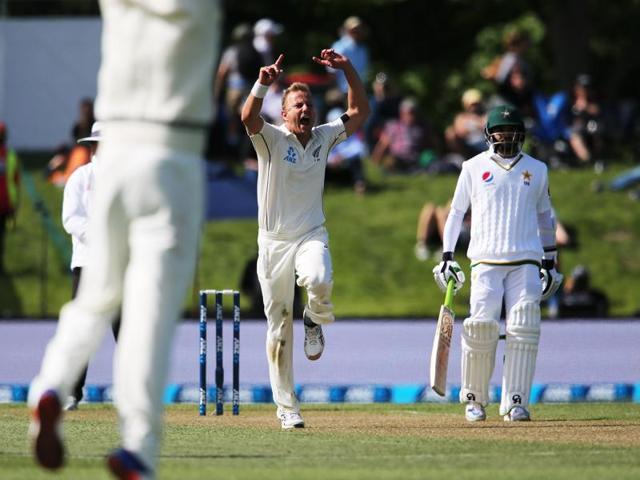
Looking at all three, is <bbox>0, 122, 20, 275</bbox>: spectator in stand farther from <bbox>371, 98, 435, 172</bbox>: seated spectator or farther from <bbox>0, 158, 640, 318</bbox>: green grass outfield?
<bbox>371, 98, 435, 172</bbox>: seated spectator

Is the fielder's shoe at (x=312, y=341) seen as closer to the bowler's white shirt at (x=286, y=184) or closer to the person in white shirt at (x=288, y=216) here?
the person in white shirt at (x=288, y=216)

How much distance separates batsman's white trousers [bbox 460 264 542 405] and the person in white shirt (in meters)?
0.99

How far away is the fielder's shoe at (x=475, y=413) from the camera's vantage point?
10062 millimetres

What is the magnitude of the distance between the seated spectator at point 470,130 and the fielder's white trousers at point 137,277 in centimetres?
1380

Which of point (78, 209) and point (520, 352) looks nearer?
point (520, 352)

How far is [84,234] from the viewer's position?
10.9 meters

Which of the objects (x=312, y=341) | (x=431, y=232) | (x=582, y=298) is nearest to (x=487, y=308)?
(x=312, y=341)

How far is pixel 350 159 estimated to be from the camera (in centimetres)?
2075

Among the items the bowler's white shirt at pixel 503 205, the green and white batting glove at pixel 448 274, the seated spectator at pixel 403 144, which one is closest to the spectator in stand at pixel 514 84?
the seated spectator at pixel 403 144

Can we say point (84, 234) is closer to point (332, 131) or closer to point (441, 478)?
point (332, 131)

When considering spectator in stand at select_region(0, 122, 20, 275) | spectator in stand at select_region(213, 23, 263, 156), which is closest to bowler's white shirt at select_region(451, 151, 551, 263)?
spectator in stand at select_region(0, 122, 20, 275)

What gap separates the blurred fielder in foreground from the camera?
589cm

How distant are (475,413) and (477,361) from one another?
335mm

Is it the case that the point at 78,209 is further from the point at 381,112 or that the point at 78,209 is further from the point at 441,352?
the point at 381,112
